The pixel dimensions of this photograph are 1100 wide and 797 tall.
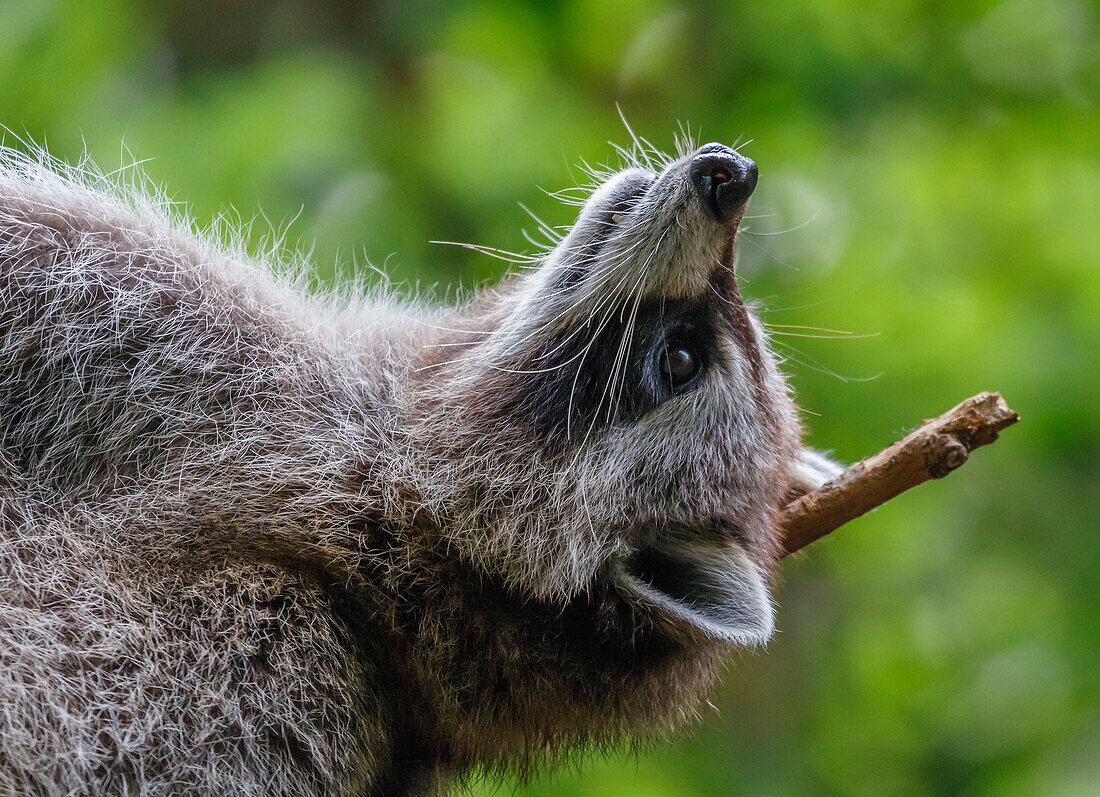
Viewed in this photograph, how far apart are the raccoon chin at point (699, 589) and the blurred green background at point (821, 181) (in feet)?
5.42

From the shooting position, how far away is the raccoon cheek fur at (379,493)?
8.95 ft

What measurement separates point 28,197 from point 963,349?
392 centimetres

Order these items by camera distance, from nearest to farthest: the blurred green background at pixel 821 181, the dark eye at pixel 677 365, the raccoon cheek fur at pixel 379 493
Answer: the raccoon cheek fur at pixel 379 493
the dark eye at pixel 677 365
the blurred green background at pixel 821 181

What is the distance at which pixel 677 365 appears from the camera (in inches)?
122

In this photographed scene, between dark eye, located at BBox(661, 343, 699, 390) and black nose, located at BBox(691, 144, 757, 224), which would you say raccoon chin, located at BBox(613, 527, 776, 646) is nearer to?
dark eye, located at BBox(661, 343, 699, 390)

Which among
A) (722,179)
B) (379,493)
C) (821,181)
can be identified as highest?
(821,181)

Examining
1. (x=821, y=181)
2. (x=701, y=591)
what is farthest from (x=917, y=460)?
(x=821, y=181)

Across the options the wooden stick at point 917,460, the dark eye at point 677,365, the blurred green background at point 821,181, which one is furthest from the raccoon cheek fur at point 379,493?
the blurred green background at point 821,181

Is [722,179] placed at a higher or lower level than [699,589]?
higher

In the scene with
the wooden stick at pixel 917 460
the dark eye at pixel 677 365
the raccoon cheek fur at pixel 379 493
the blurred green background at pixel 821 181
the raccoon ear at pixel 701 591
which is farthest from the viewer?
the blurred green background at pixel 821 181

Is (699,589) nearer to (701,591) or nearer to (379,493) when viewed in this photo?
(701,591)

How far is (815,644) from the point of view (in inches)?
231

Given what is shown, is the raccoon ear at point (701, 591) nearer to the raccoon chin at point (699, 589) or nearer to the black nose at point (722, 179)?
the raccoon chin at point (699, 589)

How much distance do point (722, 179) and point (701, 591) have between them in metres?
→ 1.27
